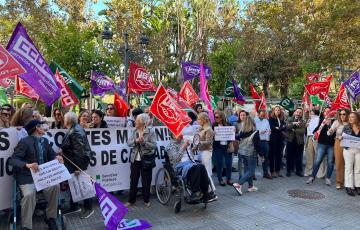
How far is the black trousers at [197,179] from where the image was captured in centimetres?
612

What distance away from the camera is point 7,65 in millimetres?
5422

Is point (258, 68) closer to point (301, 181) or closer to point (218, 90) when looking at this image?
point (218, 90)

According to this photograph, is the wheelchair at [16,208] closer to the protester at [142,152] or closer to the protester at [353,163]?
the protester at [142,152]

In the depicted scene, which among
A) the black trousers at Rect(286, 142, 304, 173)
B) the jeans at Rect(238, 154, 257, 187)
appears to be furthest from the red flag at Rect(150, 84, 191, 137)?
the black trousers at Rect(286, 142, 304, 173)

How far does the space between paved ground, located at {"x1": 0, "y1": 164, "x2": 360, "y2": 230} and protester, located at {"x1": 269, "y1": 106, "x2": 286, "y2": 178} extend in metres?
1.59

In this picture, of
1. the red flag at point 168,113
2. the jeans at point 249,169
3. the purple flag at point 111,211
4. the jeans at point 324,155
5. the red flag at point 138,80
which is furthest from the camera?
the red flag at point 138,80

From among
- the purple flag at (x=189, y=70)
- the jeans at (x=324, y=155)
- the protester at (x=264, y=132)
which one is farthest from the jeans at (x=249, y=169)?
the purple flag at (x=189, y=70)

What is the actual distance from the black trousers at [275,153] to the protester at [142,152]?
3970 millimetres

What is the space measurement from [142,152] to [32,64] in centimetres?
242

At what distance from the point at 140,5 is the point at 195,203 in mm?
23414

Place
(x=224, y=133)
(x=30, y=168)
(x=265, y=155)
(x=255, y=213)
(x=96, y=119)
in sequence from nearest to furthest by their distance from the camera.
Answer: (x=30, y=168)
(x=255, y=213)
(x=96, y=119)
(x=224, y=133)
(x=265, y=155)

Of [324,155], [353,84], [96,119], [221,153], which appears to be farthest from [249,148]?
[353,84]

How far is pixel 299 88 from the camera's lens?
33656mm

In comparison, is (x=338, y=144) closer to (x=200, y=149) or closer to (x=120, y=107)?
(x=200, y=149)
